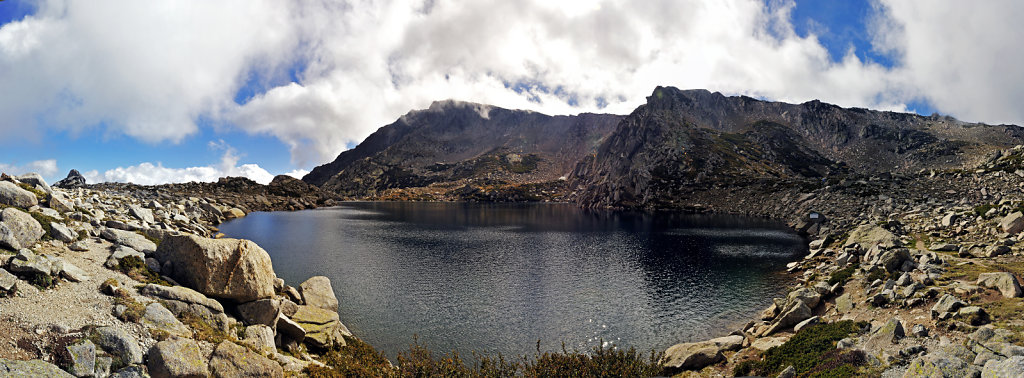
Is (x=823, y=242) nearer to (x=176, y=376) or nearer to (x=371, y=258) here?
(x=371, y=258)

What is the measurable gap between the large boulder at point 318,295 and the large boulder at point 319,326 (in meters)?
3.09

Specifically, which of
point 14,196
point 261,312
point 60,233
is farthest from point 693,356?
point 14,196

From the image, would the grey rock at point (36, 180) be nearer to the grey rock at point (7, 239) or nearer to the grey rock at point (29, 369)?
the grey rock at point (7, 239)

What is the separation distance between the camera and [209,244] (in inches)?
1001

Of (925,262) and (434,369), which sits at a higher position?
(925,262)

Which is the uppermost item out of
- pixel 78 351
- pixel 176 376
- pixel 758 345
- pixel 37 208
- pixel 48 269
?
pixel 37 208

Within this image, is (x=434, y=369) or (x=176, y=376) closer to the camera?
(x=176, y=376)

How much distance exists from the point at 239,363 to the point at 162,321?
4.14 m

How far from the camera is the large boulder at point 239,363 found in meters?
17.2

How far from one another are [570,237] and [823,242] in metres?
47.7

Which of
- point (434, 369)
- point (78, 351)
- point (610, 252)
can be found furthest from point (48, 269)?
point (610, 252)

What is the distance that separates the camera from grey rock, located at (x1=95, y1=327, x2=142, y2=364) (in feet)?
49.8

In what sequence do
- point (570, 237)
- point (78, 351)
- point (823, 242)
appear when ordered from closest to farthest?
point (78, 351), point (823, 242), point (570, 237)

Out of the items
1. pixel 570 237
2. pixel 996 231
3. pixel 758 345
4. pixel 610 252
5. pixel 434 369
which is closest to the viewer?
pixel 434 369
